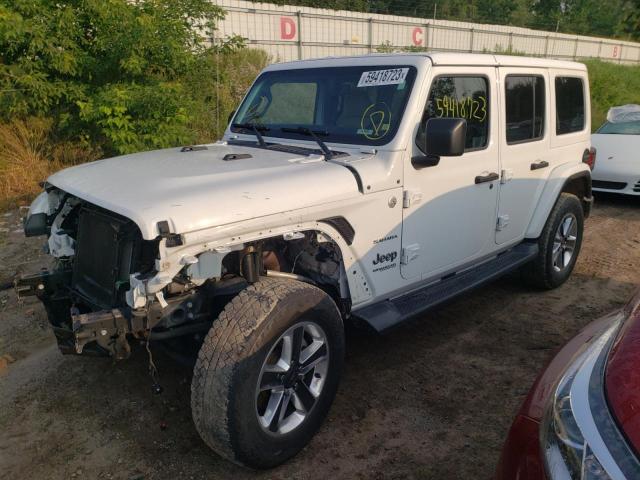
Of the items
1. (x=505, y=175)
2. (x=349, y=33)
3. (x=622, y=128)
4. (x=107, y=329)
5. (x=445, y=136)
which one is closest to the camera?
(x=107, y=329)

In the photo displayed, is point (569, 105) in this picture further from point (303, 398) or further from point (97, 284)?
point (97, 284)

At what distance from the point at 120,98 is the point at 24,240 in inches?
89.9

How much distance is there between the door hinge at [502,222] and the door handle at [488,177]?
366mm

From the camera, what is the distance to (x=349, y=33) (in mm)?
15664

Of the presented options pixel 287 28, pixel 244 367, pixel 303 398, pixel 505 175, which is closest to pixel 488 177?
pixel 505 175

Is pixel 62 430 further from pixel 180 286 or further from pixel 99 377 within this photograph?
pixel 180 286

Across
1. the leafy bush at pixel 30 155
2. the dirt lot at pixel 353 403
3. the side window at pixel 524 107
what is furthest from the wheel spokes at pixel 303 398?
the leafy bush at pixel 30 155

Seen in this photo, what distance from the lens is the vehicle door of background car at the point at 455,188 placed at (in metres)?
3.48

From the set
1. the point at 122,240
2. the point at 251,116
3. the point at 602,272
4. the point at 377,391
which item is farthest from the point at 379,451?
the point at 602,272

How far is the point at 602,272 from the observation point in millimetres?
5699

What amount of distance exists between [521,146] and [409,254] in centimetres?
159

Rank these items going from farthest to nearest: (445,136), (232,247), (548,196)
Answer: (548,196), (445,136), (232,247)

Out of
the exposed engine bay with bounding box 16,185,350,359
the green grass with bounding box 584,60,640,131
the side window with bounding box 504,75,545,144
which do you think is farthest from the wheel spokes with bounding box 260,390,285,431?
the green grass with bounding box 584,60,640,131

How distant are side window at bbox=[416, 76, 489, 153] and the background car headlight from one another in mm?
1835
